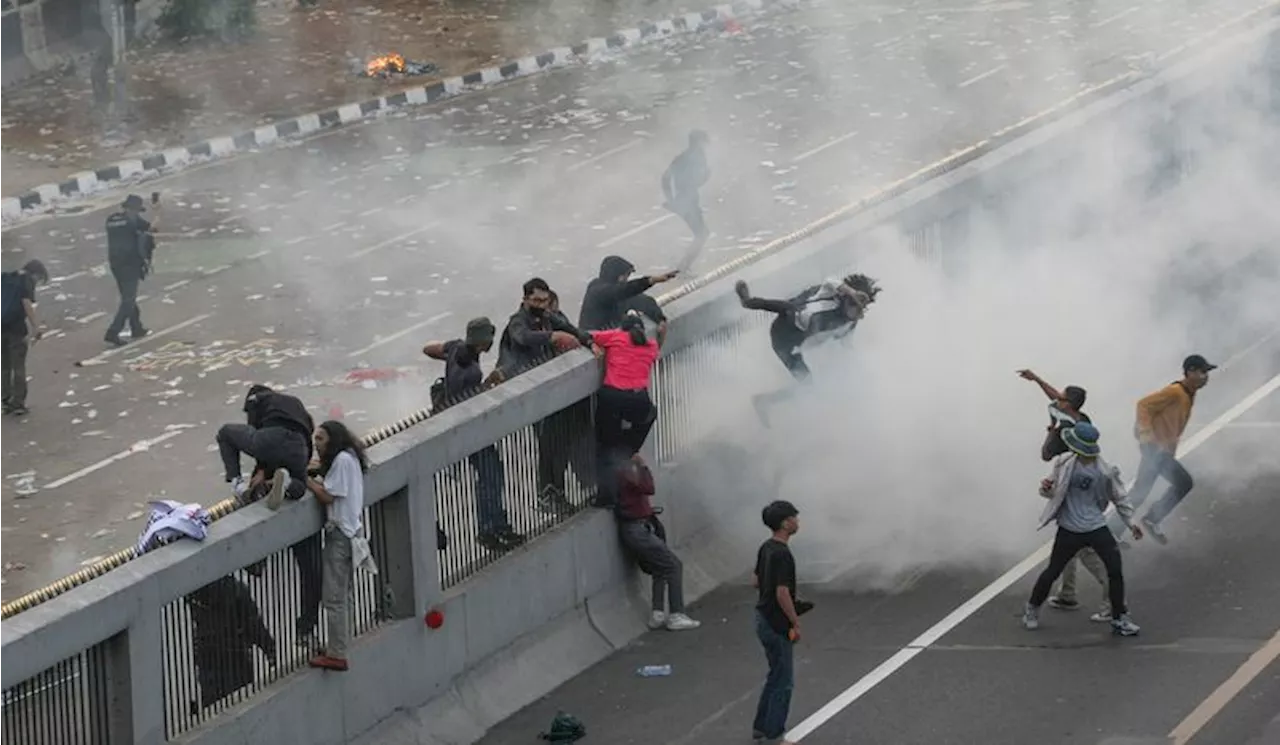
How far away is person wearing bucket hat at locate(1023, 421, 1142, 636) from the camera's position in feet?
40.5

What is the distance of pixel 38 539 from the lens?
15.8m

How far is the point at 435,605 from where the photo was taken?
12.0m

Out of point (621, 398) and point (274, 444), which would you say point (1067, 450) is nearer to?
point (621, 398)

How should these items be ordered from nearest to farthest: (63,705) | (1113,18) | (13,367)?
(63,705) → (13,367) → (1113,18)

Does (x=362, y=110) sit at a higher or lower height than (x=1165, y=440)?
lower

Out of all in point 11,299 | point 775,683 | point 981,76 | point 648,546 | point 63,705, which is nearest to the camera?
point 63,705

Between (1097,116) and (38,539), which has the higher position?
(1097,116)

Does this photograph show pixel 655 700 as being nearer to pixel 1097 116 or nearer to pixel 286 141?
pixel 1097 116

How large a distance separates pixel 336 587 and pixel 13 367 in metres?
7.77

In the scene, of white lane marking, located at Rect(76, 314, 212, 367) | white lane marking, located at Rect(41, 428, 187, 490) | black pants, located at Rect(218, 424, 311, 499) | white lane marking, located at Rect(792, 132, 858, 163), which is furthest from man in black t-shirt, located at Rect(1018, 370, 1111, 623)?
white lane marking, located at Rect(792, 132, 858, 163)

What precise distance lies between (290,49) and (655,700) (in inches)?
754

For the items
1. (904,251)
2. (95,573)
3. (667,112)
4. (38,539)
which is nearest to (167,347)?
(38,539)

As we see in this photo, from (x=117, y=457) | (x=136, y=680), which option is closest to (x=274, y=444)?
(x=136, y=680)

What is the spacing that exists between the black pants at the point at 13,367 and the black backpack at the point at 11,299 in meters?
0.09
